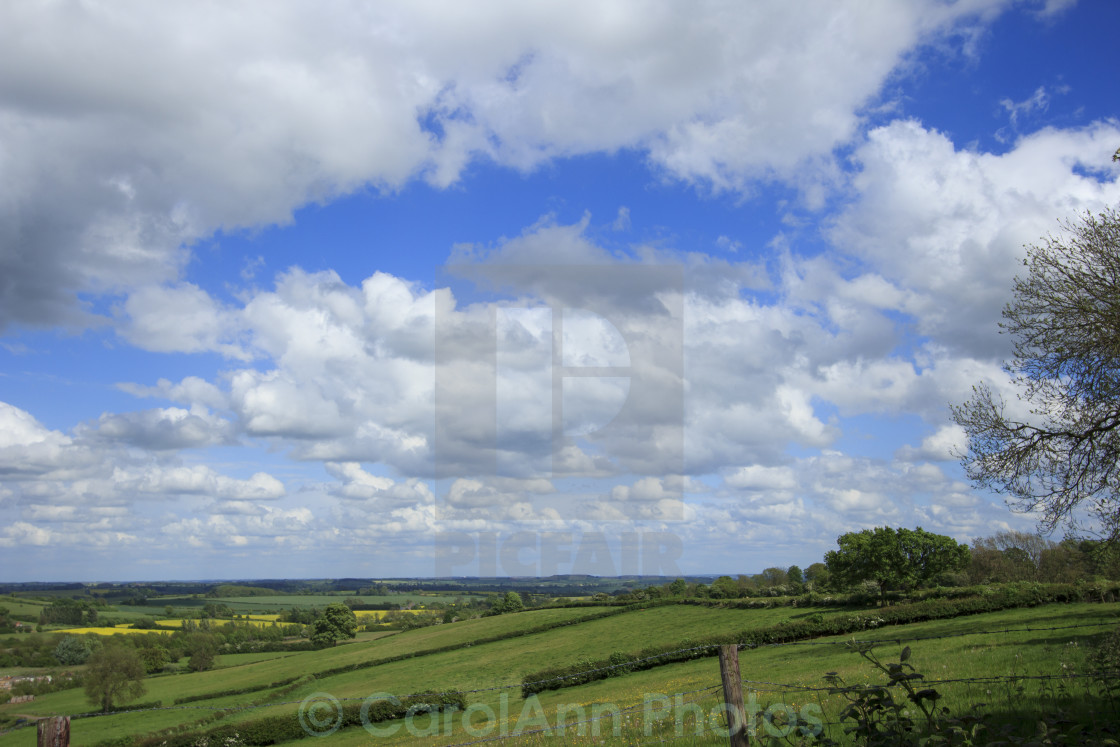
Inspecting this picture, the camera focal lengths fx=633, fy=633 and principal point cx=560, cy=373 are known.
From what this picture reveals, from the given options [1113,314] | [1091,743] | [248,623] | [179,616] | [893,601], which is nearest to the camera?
[1091,743]

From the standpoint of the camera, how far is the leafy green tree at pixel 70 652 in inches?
3135

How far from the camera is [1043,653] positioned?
1468 cm

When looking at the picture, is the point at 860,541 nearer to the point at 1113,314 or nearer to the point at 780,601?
the point at 780,601

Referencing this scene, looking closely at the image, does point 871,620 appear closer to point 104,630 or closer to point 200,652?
point 200,652

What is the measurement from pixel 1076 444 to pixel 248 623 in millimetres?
118183

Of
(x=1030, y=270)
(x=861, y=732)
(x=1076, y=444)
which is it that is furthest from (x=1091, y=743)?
(x=1030, y=270)

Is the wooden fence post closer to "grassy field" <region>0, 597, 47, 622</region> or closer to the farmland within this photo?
the farmland

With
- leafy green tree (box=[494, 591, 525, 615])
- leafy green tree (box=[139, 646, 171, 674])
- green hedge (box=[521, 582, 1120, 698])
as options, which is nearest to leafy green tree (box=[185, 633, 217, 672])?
leafy green tree (box=[139, 646, 171, 674])

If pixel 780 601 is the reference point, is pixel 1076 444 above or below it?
above

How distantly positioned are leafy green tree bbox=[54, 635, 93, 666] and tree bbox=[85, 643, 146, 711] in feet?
72.6

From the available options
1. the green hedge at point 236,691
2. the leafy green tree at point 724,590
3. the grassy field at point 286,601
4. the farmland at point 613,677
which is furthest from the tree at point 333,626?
the leafy green tree at point 724,590

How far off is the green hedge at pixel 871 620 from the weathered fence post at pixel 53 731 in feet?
87.8

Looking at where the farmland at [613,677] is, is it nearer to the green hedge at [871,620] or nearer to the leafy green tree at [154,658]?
the green hedge at [871,620]

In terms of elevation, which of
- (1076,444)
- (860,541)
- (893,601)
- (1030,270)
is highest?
(1030,270)
